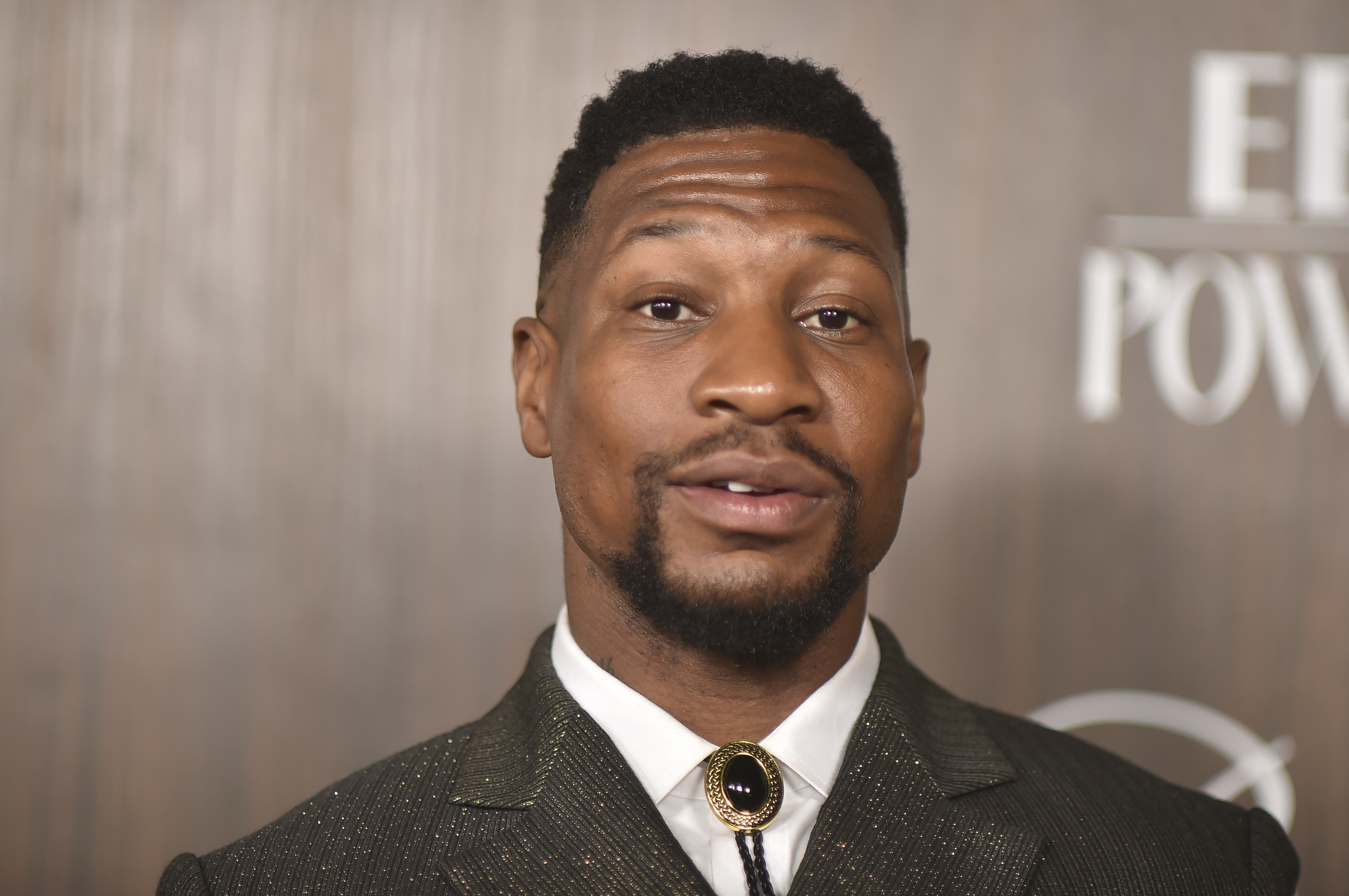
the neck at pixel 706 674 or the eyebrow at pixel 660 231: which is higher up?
the eyebrow at pixel 660 231

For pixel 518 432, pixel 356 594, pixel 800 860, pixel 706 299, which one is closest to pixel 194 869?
pixel 800 860

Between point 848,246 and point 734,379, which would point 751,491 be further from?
point 848,246

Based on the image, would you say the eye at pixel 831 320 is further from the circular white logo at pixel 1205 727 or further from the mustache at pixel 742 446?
the circular white logo at pixel 1205 727

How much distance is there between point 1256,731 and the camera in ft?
6.07

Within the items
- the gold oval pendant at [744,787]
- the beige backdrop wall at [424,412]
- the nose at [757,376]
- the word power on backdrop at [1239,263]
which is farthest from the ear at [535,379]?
the word power on backdrop at [1239,263]

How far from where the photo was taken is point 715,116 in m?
1.17

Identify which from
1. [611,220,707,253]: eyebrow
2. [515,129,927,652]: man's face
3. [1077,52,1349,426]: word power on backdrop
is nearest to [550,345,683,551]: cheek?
[515,129,927,652]: man's face

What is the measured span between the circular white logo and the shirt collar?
31.9 inches

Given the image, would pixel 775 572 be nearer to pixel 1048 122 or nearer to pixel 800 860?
pixel 800 860

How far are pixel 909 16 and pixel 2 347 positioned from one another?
1.35 m

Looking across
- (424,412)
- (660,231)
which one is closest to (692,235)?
(660,231)

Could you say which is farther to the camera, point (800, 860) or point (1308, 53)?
point (1308, 53)

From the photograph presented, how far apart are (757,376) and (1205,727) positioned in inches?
46.1

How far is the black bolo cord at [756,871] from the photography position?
101 centimetres
